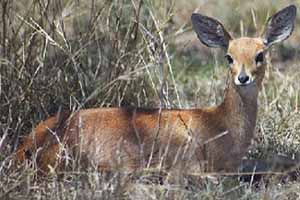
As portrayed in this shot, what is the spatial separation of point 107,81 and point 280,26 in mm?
1361

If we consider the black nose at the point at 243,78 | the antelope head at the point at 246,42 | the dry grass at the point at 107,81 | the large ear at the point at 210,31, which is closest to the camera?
the dry grass at the point at 107,81

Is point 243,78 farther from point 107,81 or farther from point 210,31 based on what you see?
point 107,81

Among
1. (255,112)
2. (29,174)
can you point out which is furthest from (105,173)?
(255,112)

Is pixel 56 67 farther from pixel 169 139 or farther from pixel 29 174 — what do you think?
pixel 29 174

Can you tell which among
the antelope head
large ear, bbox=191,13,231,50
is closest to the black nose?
the antelope head

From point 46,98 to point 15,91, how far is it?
29 centimetres

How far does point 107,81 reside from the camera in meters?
7.35

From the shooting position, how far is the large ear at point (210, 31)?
6.54m

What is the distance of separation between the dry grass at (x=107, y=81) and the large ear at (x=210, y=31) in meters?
0.39

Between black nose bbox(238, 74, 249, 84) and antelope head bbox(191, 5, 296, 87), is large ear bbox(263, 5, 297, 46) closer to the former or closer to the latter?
antelope head bbox(191, 5, 296, 87)

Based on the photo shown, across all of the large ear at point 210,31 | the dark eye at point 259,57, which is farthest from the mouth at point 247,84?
the large ear at point 210,31

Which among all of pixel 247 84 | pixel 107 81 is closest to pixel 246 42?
pixel 247 84

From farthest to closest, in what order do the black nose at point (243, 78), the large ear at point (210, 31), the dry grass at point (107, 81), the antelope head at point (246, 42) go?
→ the large ear at point (210, 31) → the antelope head at point (246, 42) → the black nose at point (243, 78) → the dry grass at point (107, 81)

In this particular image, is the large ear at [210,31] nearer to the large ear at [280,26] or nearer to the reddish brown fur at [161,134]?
the reddish brown fur at [161,134]
